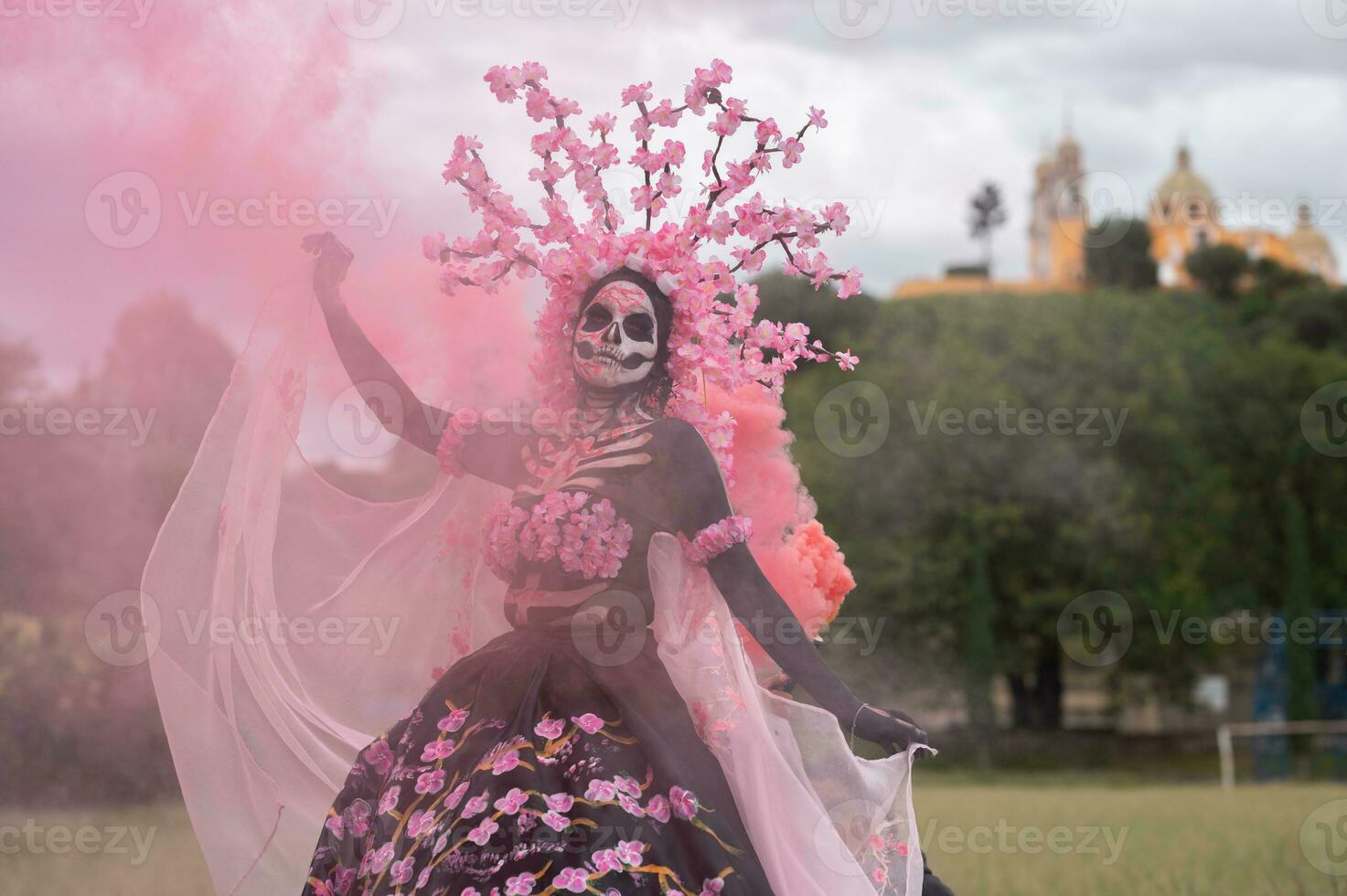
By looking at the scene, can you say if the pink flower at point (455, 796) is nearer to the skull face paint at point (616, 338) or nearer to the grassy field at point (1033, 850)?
the skull face paint at point (616, 338)

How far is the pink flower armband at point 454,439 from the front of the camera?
14.0 ft

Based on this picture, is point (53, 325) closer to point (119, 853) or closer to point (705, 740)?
point (705, 740)

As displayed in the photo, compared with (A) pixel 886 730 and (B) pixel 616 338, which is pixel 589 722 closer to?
(A) pixel 886 730

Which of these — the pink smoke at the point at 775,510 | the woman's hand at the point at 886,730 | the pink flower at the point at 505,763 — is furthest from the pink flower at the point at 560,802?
the pink smoke at the point at 775,510

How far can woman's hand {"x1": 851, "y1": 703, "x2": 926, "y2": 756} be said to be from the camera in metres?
3.67

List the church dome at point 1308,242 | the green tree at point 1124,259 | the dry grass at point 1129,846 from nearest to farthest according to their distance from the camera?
the dry grass at point 1129,846 → the green tree at point 1124,259 → the church dome at point 1308,242

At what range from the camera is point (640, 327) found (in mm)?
4047

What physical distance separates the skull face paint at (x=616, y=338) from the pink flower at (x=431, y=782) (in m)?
1.15

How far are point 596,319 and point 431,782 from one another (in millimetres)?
1367

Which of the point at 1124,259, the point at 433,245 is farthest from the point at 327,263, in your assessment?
the point at 1124,259

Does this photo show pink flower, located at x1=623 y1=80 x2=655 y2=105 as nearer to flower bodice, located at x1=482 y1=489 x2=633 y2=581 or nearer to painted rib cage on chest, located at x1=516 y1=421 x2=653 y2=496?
painted rib cage on chest, located at x1=516 y1=421 x2=653 y2=496

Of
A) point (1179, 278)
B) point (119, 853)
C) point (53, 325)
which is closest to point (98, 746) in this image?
point (119, 853)

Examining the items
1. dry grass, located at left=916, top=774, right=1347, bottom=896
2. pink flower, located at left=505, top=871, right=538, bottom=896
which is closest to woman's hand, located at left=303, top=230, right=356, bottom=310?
pink flower, located at left=505, top=871, right=538, bottom=896

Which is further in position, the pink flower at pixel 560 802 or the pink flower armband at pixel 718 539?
the pink flower armband at pixel 718 539
